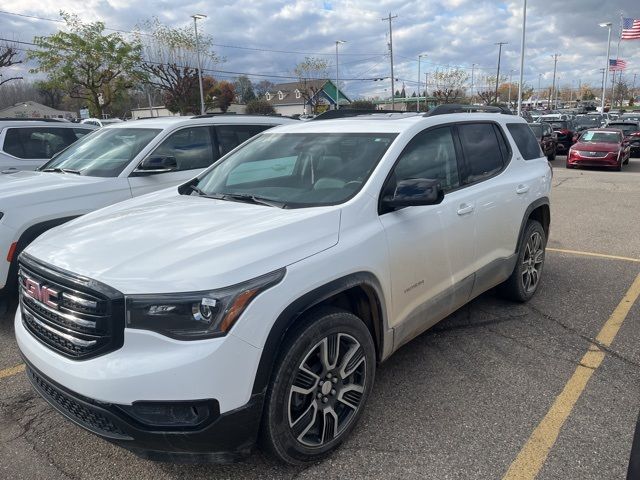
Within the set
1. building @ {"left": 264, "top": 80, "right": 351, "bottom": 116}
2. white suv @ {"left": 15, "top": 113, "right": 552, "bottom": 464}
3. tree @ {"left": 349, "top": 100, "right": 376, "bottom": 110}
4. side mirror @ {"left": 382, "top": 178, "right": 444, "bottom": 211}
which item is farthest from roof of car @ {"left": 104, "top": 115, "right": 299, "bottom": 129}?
building @ {"left": 264, "top": 80, "right": 351, "bottom": 116}

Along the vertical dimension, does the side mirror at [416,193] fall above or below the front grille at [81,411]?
above

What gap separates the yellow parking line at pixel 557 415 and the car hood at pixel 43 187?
A: 429 centimetres

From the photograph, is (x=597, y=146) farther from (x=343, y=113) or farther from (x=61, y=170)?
(x=61, y=170)

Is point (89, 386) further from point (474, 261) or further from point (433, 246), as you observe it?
point (474, 261)

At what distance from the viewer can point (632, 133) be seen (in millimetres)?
22875

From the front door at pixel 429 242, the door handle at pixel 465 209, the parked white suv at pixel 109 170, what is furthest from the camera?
the parked white suv at pixel 109 170

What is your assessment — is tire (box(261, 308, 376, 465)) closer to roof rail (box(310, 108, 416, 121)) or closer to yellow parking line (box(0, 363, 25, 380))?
roof rail (box(310, 108, 416, 121))

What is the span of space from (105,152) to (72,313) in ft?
12.6

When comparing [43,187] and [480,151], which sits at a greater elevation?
[480,151]

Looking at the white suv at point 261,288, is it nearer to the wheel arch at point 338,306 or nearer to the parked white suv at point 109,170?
the wheel arch at point 338,306

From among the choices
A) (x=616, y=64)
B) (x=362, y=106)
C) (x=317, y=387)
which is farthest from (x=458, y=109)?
(x=616, y=64)

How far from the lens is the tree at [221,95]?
53.9m

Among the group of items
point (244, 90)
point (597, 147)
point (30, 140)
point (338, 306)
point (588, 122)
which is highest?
point (244, 90)

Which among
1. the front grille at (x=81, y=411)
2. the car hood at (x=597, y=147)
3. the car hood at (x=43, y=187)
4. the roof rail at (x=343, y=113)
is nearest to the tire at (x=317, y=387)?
the front grille at (x=81, y=411)
